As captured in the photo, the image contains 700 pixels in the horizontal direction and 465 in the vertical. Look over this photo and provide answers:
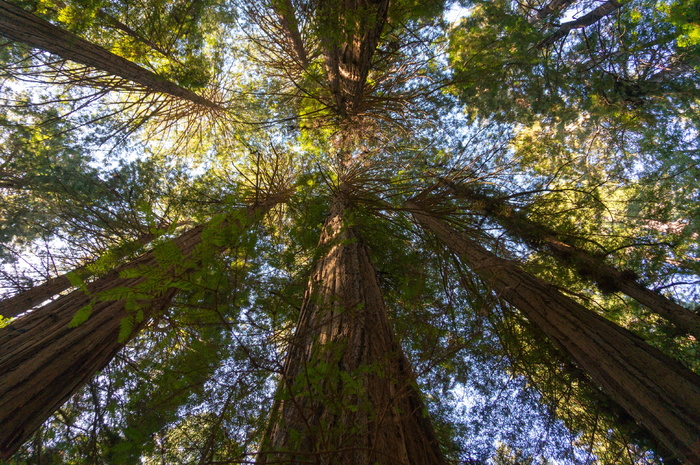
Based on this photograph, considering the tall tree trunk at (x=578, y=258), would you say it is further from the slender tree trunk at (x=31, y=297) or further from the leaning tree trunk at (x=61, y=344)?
the slender tree trunk at (x=31, y=297)

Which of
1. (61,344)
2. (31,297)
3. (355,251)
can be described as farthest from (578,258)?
(31,297)

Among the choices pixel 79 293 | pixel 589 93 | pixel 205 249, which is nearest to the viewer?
pixel 205 249

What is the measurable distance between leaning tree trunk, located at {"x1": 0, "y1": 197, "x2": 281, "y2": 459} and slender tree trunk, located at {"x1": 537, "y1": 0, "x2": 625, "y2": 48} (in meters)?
6.83

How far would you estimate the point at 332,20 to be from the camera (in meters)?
3.42

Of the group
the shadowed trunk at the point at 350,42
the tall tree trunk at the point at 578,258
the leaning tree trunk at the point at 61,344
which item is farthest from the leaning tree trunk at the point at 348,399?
the shadowed trunk at the point at 350,42

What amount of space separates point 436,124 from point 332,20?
3.62 m

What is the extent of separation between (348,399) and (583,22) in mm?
7913

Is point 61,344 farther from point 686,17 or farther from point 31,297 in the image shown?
point 686,17

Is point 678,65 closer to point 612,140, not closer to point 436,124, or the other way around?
point 612,140

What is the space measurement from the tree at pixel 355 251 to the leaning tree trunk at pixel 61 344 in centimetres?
2

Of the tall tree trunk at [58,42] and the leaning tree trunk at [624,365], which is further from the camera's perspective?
the tall tree trunk at [58,42]

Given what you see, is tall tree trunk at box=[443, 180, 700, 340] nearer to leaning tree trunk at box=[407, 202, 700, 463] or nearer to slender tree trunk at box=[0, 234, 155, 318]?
leaning tree trunk at box=[407, 202, 700, 463]

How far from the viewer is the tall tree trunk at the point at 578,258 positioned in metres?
2.53

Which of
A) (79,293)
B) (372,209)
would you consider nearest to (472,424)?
(372,209)
